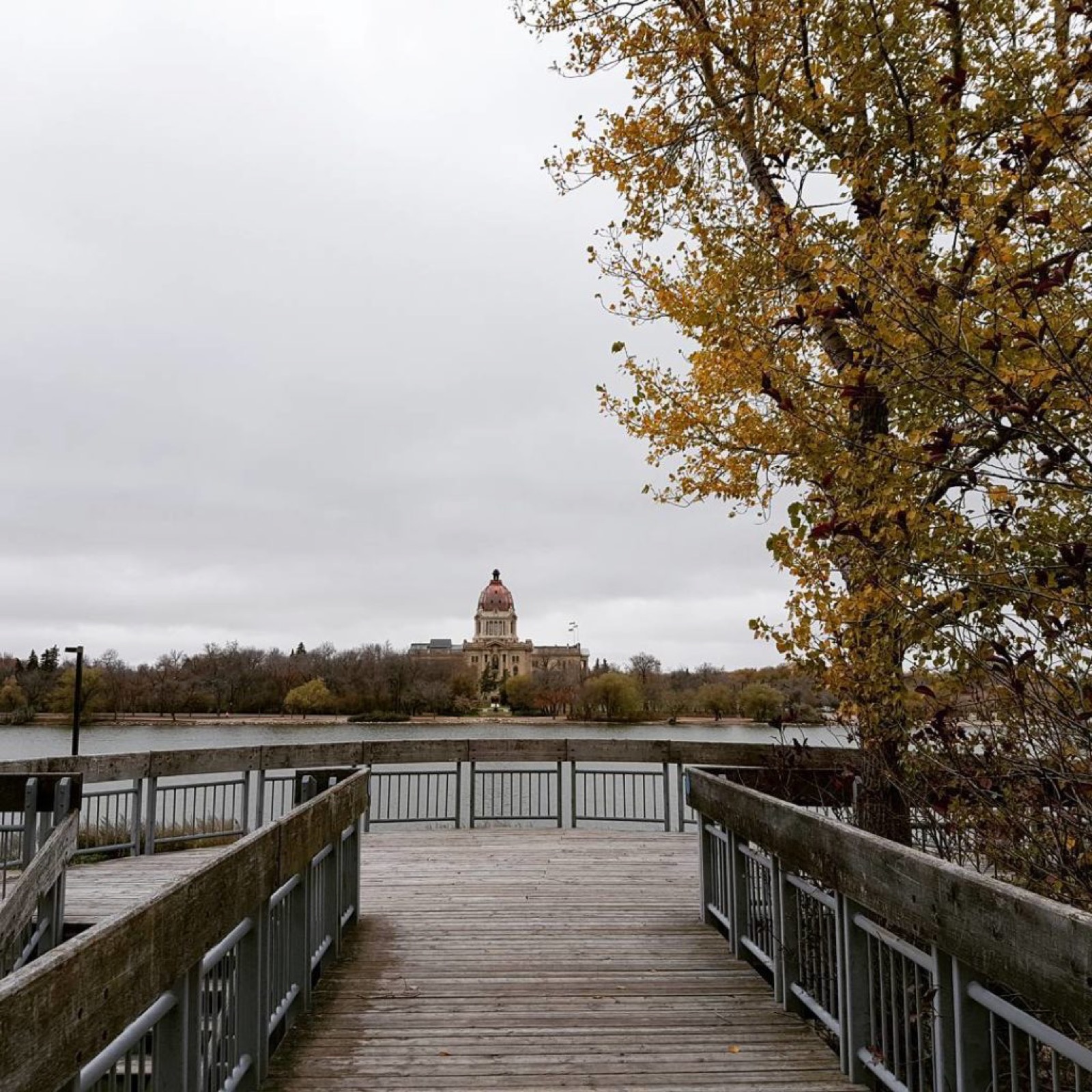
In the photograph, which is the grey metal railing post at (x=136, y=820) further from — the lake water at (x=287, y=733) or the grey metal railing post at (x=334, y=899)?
the lake water at (x=287, y=733)

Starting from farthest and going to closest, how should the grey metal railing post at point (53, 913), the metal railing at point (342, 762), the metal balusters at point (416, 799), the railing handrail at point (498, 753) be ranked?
the metal balusters at point (416, 799), the railing handrail at point (498, 753), the metal railing at point (342, 762), the grey metal railing post at point (53, 913)

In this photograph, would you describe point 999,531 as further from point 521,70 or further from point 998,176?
point 521,70

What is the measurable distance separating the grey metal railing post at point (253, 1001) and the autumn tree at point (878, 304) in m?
3.08

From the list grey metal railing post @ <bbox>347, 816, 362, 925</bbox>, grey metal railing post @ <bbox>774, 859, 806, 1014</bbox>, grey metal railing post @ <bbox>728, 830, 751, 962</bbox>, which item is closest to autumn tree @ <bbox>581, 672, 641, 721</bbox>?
grey metal railing post @ <bbox>347, 816, 362, 925</bbox>

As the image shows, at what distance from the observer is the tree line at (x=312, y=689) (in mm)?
53781

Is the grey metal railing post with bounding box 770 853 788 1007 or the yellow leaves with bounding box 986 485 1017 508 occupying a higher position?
the yellow leaves with bounding box 986 485 1017 508

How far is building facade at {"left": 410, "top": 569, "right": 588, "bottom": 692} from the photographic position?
A: 424 ft

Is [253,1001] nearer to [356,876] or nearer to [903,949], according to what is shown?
Answer: [903,949]

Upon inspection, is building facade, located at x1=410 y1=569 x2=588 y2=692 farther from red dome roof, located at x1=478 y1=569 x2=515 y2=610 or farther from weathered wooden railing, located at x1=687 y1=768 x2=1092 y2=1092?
weathered wooden railing, located at x1=687 y1=768 x2=1092 y2=1092

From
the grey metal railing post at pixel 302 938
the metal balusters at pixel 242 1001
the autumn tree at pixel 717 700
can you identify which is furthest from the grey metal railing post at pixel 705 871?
the autumn tree at pixel 717 700

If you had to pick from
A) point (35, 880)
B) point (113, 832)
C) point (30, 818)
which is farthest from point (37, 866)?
point (113, 832)

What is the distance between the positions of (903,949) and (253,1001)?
2.65 m

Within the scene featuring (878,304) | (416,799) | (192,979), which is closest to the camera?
(192,979)

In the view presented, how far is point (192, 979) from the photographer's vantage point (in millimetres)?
2967
